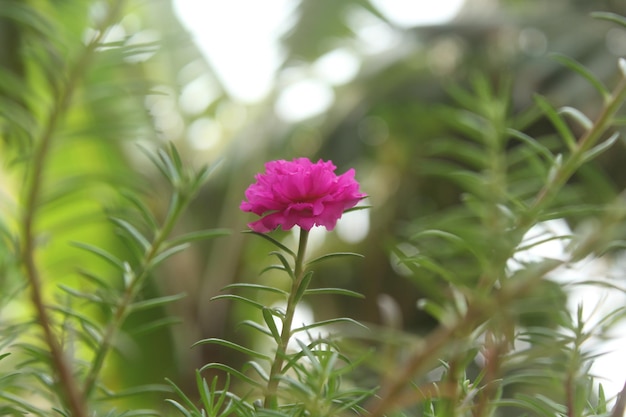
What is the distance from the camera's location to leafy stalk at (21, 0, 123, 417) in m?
0.22

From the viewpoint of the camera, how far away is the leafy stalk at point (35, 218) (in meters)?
0.22

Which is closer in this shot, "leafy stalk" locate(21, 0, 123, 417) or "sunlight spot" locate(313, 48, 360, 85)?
"leafy stalk" locate(21, 0, 123, 417)

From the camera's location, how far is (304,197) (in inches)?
7.9

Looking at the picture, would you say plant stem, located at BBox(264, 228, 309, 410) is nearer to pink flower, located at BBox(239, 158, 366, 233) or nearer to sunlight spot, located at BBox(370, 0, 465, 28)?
pink flower, located at BBox(239, 158, 366, 233)

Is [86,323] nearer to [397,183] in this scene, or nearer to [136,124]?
[136,124]

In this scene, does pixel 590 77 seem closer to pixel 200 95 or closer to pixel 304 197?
pixel 304 197

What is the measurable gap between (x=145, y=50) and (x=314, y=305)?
55.5 inches

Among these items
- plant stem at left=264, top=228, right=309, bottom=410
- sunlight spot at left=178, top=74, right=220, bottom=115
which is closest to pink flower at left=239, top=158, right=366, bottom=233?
plant stem at left=264, top=228, right=309, bottom=410

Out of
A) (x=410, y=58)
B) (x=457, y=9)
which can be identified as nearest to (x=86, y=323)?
(x=410, y=58)

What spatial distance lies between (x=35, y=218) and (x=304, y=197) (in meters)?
0.15

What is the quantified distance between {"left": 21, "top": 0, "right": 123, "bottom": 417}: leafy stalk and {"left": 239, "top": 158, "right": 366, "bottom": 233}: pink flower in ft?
0.25

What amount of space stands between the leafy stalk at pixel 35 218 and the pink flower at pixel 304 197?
77 mm

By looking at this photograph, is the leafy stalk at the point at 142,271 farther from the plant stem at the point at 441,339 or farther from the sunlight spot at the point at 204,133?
the sunlight spot at the point at 204,133

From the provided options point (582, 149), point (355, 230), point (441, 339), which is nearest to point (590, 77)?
point (582, 149)
